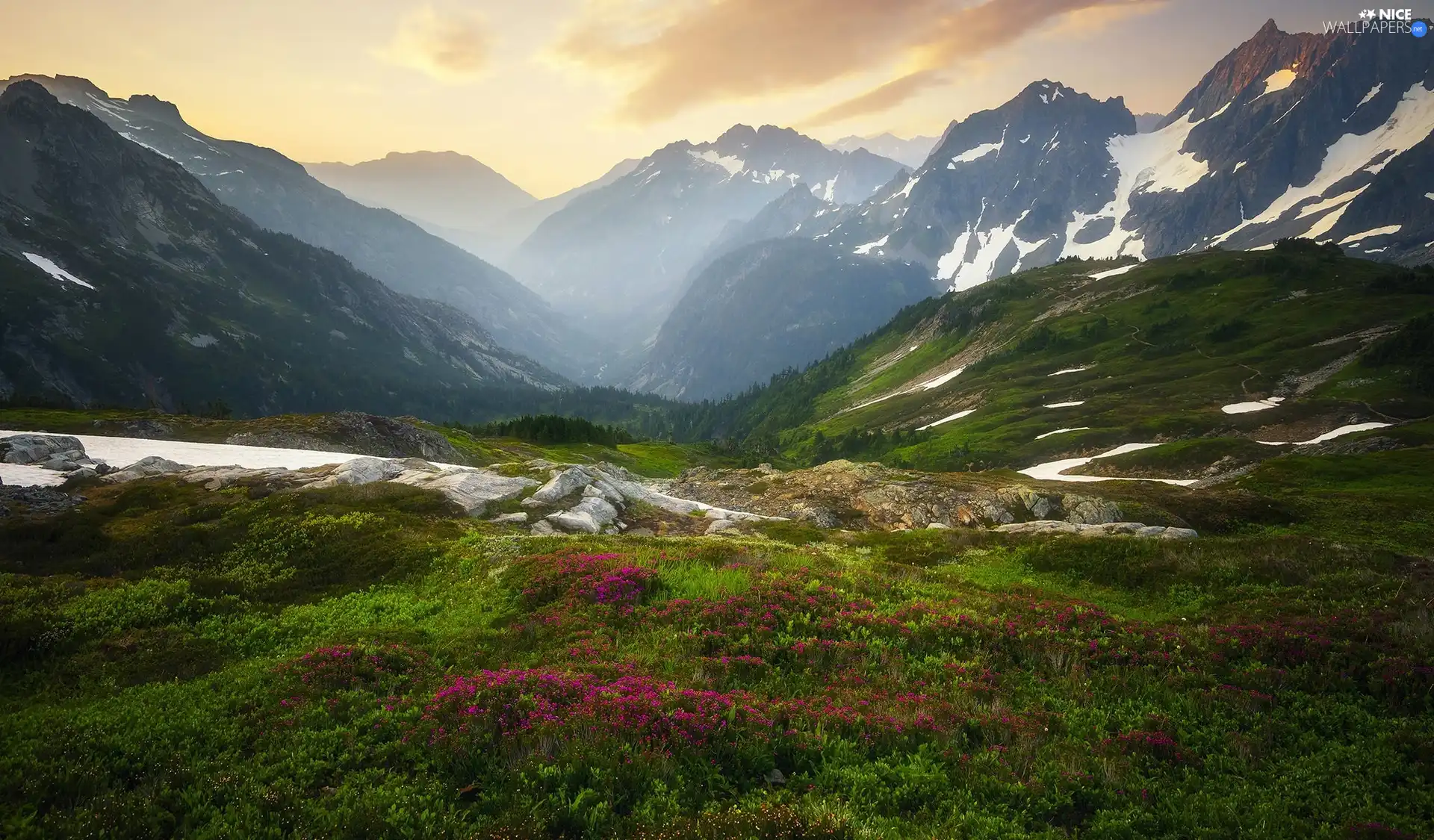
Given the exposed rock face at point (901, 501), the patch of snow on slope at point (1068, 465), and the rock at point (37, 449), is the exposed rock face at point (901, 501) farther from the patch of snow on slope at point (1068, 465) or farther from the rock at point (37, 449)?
the rock at point (37, 449)

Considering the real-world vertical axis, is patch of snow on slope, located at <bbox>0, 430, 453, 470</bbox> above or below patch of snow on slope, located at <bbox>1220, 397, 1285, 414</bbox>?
above

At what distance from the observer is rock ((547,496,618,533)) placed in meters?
36.3

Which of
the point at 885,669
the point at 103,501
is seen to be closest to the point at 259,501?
the point at 103,501

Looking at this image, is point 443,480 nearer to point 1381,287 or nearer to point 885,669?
point 885,669

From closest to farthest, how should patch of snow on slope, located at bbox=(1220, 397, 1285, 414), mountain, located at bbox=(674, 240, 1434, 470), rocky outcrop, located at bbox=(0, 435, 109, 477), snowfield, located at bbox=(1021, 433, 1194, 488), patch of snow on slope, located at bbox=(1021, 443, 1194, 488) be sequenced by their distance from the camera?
rocky outcrop, located at bbox=(0, 435, 109, 477), mountain, located at bbox=(674, 240, 1434, 470), patch of snow on slope, located at bbox=(1021, 443, 1194, 488), snowfield, located at bbox=(1021, 433, 1194, 488), patch of snow on slope, located at bbox=(1220, 397, 1285, 414)

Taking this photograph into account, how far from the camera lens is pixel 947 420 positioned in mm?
162125

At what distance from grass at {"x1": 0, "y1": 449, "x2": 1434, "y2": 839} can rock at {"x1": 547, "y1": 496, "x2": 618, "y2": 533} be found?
12.1 metres

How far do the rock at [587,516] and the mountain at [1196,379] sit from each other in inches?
3214

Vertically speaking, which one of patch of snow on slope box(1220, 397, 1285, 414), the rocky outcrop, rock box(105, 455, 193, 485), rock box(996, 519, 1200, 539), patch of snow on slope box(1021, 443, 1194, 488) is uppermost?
the rocky outcrop

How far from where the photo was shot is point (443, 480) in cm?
3941

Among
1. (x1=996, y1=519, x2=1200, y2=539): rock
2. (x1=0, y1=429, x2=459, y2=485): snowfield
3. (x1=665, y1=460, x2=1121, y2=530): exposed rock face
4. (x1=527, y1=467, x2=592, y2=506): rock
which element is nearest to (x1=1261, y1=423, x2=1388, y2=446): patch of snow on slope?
(x1=665, y1=460, x2=1121, y2=530): exposed rock face

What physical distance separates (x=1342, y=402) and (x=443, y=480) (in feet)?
428

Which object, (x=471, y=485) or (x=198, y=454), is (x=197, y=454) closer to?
(x=198, y=454)

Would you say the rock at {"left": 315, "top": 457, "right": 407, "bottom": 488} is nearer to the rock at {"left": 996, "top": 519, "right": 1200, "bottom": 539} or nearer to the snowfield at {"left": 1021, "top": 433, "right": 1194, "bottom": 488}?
the rock at {"left": 996, "top": 519, "right": 1200, "bottom": 539}
